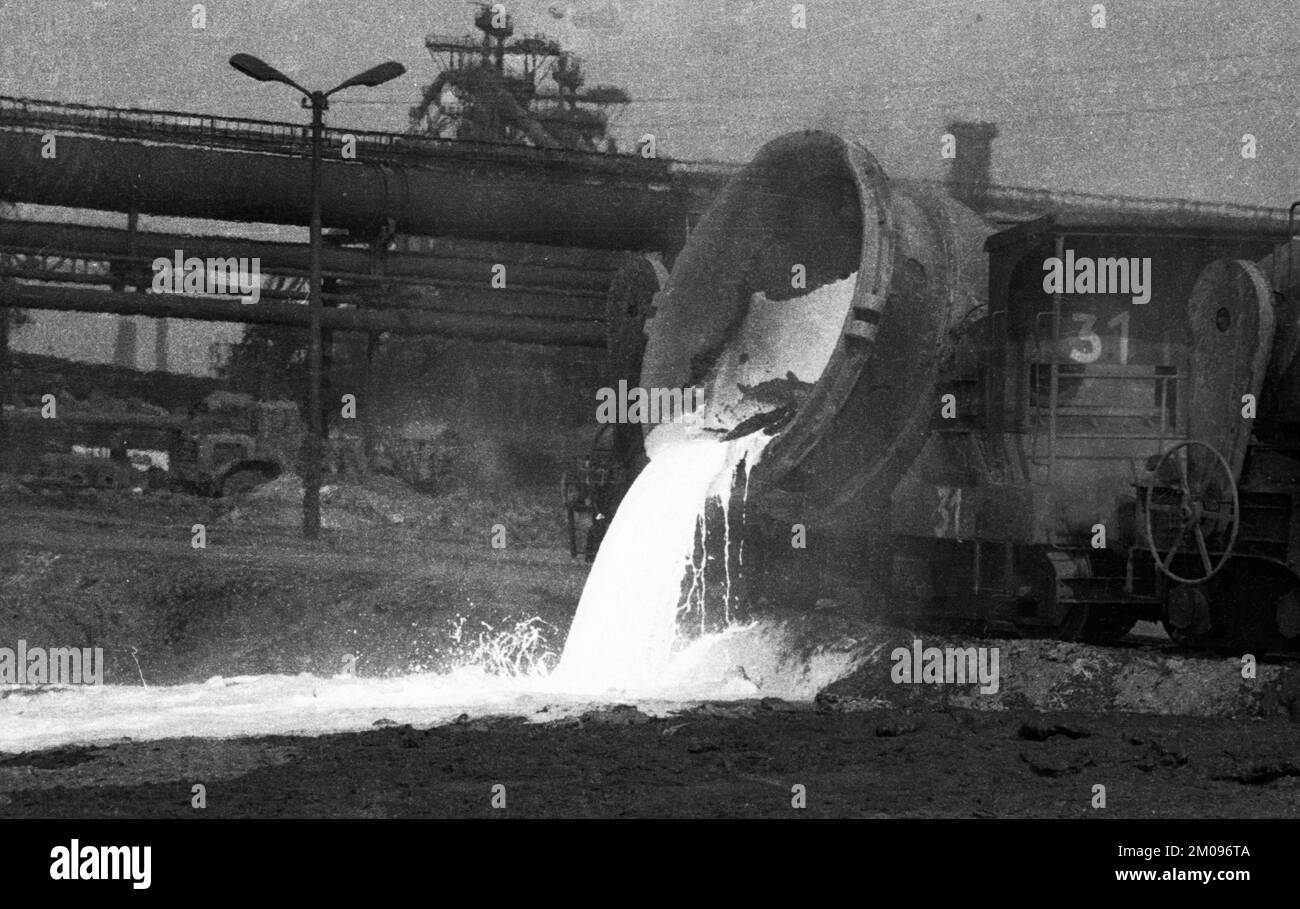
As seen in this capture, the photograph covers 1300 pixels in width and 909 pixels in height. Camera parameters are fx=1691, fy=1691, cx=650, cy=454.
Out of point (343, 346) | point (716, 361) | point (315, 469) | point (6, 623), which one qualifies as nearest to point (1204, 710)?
point (716, 361)

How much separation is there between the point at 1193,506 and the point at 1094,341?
1453 mm

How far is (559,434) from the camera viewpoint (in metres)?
28.6

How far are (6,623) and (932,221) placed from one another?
8.08m

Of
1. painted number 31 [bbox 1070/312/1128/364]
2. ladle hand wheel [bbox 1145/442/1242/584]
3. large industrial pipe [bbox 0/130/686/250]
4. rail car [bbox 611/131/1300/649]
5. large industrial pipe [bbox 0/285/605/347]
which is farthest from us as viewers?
large industrial pipe [bbox 0/285/605/347]

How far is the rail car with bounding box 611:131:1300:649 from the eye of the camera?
8.92 m

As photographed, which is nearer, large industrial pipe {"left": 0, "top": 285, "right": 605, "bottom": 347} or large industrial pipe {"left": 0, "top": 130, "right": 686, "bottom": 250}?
large industrial pipe {"left": 0, "top": 130, "right": 686, "bottom": 250}

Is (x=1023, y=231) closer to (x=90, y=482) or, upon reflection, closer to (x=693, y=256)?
(x=693, y=256)

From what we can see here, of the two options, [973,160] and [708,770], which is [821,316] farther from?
[973,160]

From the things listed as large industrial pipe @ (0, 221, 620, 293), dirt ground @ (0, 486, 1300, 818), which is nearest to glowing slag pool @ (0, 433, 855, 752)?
dirt ground @ (0, 486, 1300, 818)

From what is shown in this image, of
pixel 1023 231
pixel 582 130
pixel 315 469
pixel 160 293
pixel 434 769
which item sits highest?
pixel 582 130

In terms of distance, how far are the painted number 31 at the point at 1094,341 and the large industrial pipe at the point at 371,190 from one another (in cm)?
1527

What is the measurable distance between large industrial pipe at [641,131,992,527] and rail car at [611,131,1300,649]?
19 mm

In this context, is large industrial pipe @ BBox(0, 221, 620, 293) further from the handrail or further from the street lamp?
the street lamp

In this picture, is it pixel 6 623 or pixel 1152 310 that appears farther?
pixel 6 623
